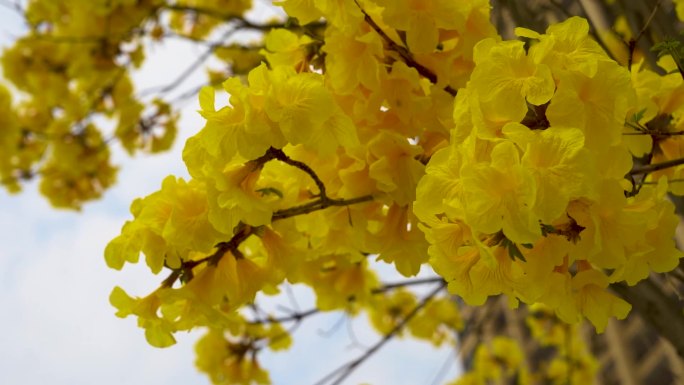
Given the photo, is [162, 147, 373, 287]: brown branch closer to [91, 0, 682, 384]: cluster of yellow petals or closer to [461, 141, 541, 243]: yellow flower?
[91, 0, 682, 384]: cluster of yellow petals

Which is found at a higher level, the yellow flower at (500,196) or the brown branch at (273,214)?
the yellow flower at (500,196)

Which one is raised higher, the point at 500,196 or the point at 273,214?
the point at 500,196

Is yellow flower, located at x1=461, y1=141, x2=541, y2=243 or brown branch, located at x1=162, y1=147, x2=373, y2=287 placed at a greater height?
yellow flower, located at x1=461, y1=141, x2=541, y2=243

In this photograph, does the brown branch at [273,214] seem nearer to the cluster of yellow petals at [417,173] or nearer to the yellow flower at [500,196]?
the cluster of yellow petals at [417,173]

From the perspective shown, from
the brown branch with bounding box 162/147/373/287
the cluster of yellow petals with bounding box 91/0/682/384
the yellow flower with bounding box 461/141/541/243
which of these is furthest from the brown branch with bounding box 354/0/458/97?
the yellow flower with bounding box 461/141/541/243

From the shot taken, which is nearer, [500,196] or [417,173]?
[500,196]

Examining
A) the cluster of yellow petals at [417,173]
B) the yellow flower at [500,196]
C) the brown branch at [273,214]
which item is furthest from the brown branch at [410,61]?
the yellow flower at [500,196]

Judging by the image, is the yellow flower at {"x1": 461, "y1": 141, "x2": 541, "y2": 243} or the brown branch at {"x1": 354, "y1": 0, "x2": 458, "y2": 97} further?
the brown branch at {"x1": 354, "y1": 0, "x2": 458, "y2": 97}

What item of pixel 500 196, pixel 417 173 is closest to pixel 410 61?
pixel 417 173

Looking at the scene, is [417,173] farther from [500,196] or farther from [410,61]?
[500,196]

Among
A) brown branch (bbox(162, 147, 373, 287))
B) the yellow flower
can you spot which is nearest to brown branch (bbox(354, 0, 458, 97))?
brown branch (bbox(162, 147, 373, 287))

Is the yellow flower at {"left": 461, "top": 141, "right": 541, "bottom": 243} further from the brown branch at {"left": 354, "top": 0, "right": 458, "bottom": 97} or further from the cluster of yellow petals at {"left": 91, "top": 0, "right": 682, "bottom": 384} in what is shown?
the brown branch at {"left": 354, "top": 0, "right": 458, "bottom": 97}

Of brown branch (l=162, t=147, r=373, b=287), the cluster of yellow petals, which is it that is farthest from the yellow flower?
brown branch (l=162, t=147, r=373, b=287)

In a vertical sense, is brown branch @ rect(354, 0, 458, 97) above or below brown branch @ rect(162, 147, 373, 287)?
above
